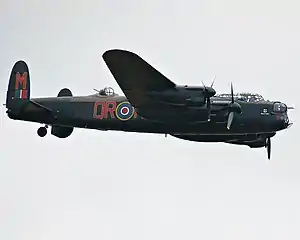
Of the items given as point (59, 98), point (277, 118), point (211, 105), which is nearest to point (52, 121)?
point (59, 98)

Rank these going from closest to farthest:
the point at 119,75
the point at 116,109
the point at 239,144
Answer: the point at 119,75 → the point at 116,109 → the point at 239,144

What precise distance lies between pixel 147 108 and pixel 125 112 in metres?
1.62

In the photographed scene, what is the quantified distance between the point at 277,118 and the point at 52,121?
10.4 meters

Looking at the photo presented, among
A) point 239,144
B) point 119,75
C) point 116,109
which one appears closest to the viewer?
point 119,75

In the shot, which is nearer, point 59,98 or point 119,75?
point 119,75

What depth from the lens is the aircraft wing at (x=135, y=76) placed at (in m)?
38.1

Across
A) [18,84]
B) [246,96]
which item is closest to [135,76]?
[246,96]

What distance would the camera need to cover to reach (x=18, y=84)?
42.7 metres

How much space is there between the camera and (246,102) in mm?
41719

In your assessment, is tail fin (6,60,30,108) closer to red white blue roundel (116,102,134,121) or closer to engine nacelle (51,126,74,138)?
engine nacelle (51,126,74,138)

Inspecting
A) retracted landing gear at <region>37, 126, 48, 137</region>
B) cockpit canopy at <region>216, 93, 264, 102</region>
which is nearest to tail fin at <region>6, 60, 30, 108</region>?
retracted landing gear at <region>37, 126, 48, 137</region>

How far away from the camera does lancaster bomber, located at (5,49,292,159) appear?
130 ft

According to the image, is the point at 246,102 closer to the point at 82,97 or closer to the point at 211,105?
the point at 211,105

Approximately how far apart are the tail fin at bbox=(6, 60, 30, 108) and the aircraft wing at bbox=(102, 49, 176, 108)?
523cm
